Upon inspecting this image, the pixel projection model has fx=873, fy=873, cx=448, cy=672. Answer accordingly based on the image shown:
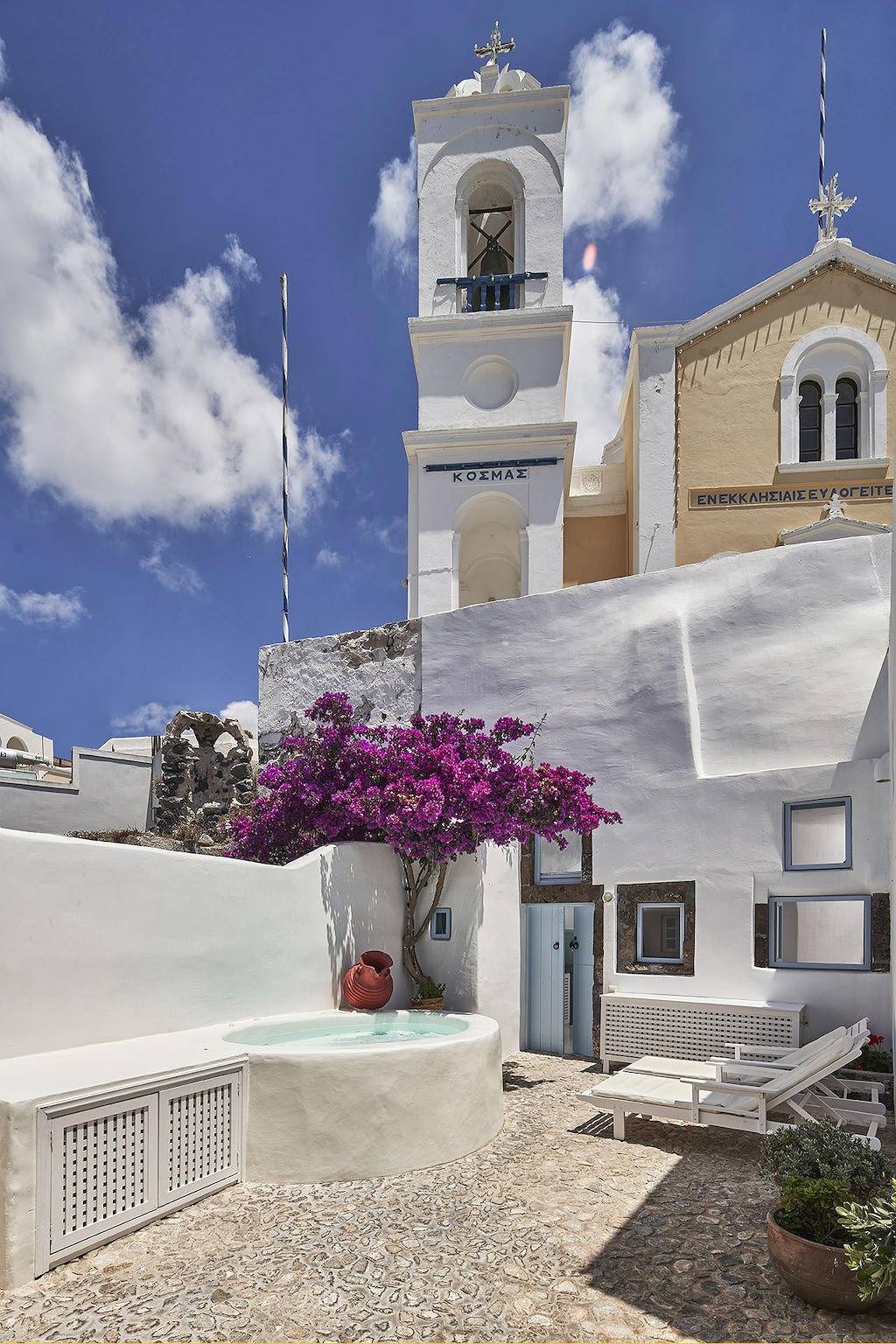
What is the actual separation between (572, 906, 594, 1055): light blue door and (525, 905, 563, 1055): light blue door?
6.5 inches

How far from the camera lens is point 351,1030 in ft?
24.9

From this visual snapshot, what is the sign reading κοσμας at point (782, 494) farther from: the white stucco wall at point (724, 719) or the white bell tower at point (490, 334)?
the white stucco wall at point (724, 719)

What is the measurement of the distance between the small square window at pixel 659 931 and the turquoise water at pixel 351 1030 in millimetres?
2686

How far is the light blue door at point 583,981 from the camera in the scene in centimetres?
960

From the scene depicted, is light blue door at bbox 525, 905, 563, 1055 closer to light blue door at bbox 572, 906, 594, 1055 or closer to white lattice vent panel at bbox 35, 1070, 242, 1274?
light blue door at bbox 572, 906, 594, 1055

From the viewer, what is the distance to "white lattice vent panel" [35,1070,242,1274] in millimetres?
4207

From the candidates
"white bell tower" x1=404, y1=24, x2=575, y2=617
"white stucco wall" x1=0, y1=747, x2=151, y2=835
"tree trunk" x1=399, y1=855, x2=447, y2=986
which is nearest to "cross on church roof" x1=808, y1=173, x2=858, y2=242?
"white bell tower" x1=404, y1=24, x2=575, y2=617

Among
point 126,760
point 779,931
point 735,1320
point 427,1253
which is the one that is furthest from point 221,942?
point 126,760

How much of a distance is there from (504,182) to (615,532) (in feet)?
24.0

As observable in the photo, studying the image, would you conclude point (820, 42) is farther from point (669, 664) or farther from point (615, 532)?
point (669, 664)

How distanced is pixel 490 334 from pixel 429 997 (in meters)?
12.3

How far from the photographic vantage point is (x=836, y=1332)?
3.76m

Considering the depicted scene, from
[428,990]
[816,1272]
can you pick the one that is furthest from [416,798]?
[816,1272]

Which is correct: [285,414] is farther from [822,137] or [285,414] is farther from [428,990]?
[428,990]
